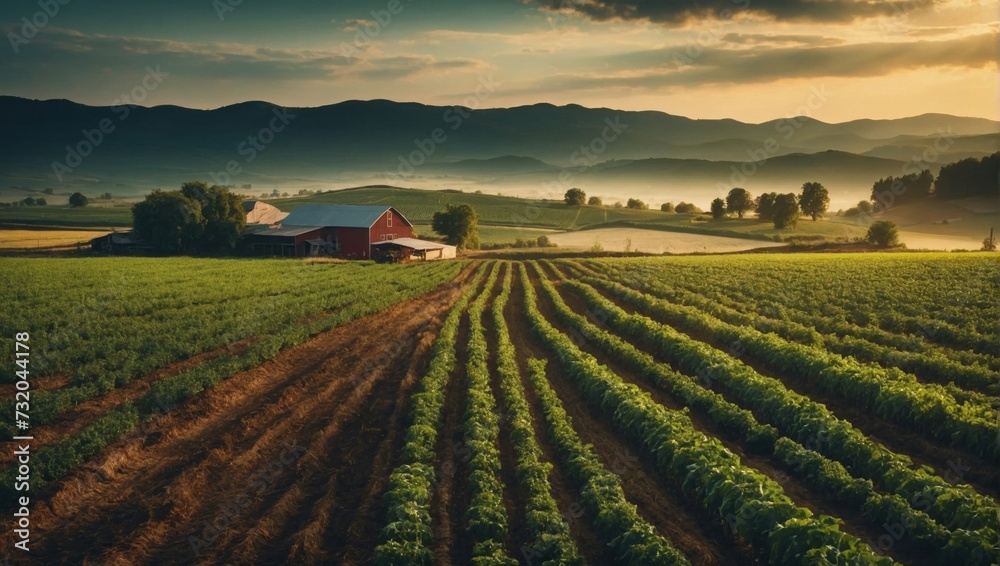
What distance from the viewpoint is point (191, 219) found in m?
69.4

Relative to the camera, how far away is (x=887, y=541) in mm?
9555

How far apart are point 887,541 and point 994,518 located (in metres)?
1.50

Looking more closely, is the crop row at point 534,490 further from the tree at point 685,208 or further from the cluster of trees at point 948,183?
the tree at point 685,208

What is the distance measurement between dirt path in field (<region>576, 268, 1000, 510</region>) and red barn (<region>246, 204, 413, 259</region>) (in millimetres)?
62445

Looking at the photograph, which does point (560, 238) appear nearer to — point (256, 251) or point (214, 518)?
point (256, 251)

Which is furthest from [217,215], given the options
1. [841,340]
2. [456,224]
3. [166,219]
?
[841,340]

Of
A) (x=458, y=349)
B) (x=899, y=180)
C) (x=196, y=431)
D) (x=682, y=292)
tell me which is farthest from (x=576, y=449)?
(x=899, y=180)

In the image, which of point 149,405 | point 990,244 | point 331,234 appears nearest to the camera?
point 149,405

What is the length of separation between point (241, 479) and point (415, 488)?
434 cm

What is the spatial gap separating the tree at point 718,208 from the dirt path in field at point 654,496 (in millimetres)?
114146

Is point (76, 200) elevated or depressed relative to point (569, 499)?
elevated

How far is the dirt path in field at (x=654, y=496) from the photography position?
961 cm

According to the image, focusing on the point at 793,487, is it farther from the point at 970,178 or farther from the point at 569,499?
the point at 970,178

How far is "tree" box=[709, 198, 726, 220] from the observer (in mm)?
122312
